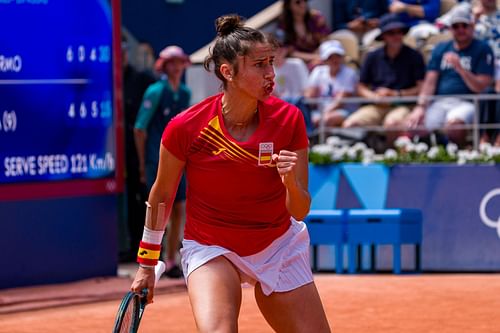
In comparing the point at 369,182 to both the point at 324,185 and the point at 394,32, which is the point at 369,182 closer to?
the point at 324,185

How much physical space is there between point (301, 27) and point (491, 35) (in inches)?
94.7

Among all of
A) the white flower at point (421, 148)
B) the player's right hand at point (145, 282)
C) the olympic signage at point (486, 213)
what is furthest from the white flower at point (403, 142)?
the player's right hand at point (145, 282)

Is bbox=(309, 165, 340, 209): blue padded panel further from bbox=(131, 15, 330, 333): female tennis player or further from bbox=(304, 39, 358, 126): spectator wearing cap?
bbox=(131, 15, 330, 333): female tennis player

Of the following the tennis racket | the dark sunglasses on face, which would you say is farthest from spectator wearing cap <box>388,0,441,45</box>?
the tennis racket

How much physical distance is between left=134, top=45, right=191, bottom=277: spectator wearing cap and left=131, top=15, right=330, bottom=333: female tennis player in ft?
18.6

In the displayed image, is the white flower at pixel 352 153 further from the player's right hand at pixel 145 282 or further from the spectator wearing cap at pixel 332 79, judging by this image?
the player's right hand at pixel 145 282

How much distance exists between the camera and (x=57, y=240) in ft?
33.4

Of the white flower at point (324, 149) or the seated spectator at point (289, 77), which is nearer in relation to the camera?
the white flower at point (324, 149)

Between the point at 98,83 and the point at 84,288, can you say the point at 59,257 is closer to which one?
the point at 84,288

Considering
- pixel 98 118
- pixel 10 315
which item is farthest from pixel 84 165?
pixel 10 315

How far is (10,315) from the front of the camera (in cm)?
894

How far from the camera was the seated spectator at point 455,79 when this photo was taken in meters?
11.4

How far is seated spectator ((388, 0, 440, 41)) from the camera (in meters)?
13.9

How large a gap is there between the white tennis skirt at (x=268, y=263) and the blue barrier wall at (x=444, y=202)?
620 cm
